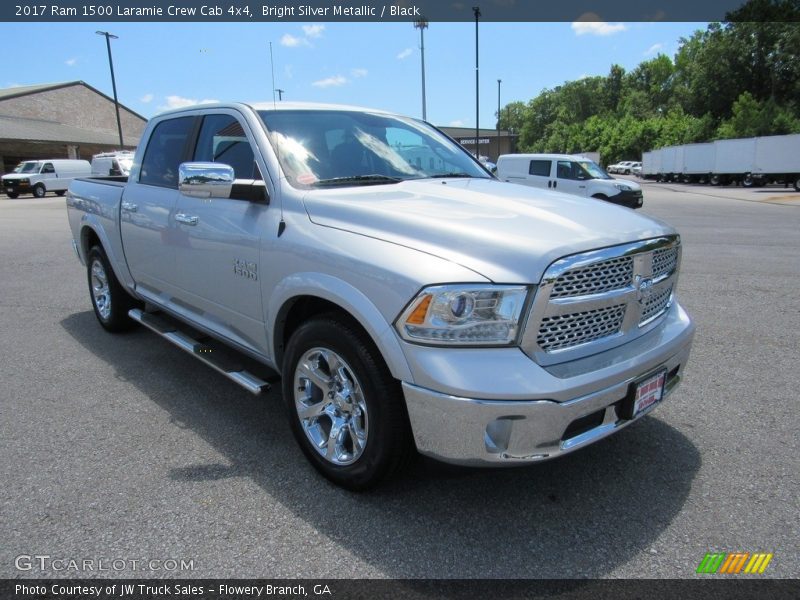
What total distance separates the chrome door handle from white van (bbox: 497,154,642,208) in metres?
15.1

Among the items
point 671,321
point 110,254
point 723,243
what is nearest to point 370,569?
point 671,321

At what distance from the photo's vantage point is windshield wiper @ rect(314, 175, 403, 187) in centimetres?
339

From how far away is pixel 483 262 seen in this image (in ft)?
8.11

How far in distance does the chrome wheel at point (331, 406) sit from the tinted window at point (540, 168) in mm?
17359

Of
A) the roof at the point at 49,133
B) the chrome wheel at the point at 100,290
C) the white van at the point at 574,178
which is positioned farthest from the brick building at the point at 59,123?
the chrome wheel at the point at 100,290

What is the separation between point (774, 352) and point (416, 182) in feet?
11.4

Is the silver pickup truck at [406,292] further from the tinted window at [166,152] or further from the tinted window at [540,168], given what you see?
the tinted window at [540,168]

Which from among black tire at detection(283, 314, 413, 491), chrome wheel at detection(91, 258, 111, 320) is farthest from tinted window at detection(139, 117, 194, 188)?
black tire at detection(283, 314, 413, 491)

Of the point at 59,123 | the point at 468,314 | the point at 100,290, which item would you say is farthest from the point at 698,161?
the point at 59,123

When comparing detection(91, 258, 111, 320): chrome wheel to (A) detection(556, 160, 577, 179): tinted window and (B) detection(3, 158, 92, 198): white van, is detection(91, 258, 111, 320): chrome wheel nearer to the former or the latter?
(A) detection(556, 160, 577, 179): tinted window

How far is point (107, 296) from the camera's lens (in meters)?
5.68

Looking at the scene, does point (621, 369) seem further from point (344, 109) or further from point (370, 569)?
point (344, 109)

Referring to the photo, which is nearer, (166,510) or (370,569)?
(370,569)

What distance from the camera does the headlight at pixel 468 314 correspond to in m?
2.40
